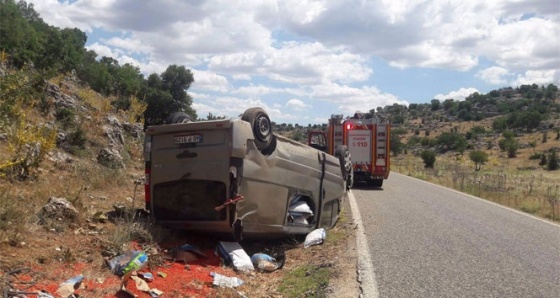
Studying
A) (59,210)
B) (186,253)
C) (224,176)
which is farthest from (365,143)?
(59,210)

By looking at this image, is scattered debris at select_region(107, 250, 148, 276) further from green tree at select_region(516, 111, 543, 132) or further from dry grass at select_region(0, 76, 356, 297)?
green tree at select_region(516, 111, 543, 132)

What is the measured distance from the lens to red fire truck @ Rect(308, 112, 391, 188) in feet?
66.1

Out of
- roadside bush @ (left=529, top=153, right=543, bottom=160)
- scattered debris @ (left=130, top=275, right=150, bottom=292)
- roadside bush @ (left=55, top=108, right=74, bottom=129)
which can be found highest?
roadside bush @ (left=55, top=108, right=74, bottom=129)

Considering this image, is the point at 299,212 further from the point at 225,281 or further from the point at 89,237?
the point at 89,237

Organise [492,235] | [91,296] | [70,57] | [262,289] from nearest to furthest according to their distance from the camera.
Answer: [91,296] → [262,289] → [492,235] → [70,57]

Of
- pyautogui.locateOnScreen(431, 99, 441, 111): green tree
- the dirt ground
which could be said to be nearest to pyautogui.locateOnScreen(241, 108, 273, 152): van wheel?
the dirt ground

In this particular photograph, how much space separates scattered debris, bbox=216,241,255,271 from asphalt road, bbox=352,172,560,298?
5.60 ft

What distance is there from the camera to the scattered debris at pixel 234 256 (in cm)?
682

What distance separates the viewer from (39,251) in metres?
5.69

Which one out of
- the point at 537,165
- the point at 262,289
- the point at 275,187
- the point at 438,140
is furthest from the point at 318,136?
the point at 438,140

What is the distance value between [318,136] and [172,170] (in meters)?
11.3

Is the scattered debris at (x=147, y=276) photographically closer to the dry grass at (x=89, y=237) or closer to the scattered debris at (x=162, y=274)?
the scattered debris at (x=162, y=274)

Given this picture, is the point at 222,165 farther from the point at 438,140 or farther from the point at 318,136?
the point at 438,140

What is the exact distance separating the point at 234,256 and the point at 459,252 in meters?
3.47
